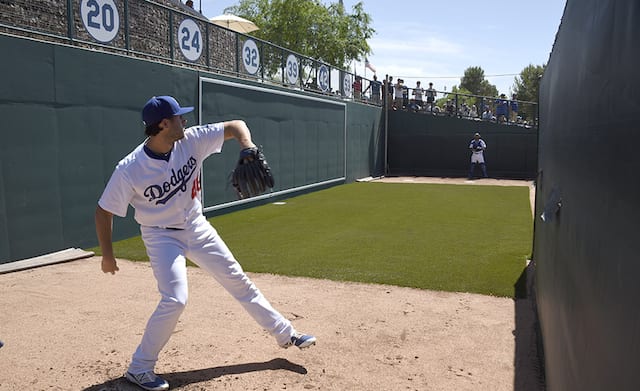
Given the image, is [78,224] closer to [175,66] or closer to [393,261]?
[175,66]

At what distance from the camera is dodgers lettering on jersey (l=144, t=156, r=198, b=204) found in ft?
11.6

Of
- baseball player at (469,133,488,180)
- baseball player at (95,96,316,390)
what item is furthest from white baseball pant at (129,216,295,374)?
baseball player at (469,133,488,180)

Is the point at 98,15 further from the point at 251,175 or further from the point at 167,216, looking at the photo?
the point at 251,175

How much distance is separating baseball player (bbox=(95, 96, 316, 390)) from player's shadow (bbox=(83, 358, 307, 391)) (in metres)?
0.12

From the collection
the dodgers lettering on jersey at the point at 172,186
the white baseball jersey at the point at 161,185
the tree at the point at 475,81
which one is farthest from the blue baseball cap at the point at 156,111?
the tree at the point at 475,81

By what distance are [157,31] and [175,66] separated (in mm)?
1849

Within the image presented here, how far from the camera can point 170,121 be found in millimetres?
3527

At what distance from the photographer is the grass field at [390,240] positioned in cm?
654

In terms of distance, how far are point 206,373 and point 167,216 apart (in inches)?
44.6

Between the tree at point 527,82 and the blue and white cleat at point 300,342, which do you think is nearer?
the blue and white cleat at point 300,342

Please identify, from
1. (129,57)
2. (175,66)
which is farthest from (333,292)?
(175,66)

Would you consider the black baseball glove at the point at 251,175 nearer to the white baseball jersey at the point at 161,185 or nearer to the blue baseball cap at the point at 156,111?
the white baseball jersey at the point at 161,185

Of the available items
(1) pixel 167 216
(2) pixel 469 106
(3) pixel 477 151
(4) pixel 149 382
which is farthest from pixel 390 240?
(2) pixel 469 106

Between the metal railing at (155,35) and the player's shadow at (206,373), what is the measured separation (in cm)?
547
